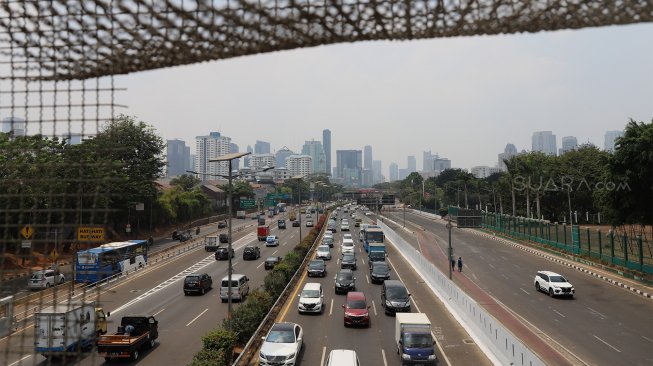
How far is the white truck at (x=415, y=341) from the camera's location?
46.8ft

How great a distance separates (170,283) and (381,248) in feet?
54.0

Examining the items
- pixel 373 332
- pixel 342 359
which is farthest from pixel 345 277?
pixel 342 359

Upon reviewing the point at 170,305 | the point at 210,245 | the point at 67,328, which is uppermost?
the point at 67,328

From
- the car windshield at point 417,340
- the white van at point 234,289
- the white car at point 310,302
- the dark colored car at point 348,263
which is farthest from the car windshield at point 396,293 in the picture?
the dark colored car at point 348,263

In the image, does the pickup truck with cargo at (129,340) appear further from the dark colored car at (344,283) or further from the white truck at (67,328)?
the dark colored car at (344,283)

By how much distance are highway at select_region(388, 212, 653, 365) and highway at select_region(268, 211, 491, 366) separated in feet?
9.62

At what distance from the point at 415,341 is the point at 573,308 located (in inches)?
498

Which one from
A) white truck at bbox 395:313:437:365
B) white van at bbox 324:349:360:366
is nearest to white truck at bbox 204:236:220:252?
white truck at bbox 395:313:437:365

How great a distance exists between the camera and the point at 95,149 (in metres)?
4.86

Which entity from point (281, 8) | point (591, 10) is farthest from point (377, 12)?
point (591, 10)

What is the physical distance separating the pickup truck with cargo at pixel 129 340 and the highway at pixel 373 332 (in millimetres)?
5684

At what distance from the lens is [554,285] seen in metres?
25.2

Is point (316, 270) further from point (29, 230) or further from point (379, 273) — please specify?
point (29, 230)

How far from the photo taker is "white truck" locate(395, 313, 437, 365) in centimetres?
1426
